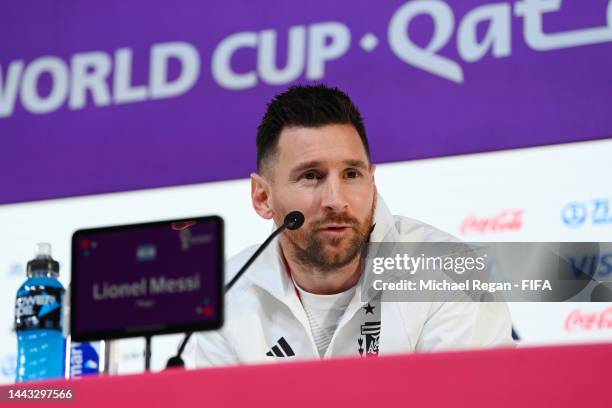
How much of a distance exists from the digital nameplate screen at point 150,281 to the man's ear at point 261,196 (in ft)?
3.64

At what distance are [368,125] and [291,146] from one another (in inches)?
25.4

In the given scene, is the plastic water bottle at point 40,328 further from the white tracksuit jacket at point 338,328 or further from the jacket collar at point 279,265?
the jacket collar at point 279,265

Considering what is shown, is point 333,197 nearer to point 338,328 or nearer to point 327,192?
point 327,192

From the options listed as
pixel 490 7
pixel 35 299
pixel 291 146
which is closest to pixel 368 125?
pixel 490 7

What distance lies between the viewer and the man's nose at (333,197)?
8.08ft

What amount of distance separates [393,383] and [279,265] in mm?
1119

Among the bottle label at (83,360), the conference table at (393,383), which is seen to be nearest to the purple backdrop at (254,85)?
the bottle label at (83,360)

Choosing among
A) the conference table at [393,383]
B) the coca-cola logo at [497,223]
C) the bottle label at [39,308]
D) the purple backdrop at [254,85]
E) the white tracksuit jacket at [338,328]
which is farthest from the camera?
the purple backdrop at [254,85]

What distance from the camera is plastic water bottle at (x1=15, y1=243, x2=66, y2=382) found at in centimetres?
189

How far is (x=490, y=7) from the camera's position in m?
3.12

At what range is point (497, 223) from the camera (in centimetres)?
291

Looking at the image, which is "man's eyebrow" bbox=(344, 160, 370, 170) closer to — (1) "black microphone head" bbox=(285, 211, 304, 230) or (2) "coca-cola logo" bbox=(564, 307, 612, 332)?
(1) "black microphone head" bbox=(285, 211, 304, 230)

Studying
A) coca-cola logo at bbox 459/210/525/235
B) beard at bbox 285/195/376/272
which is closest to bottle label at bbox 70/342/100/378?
beard at bbox 285/195/376/272

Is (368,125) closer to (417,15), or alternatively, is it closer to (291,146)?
(417,15)
